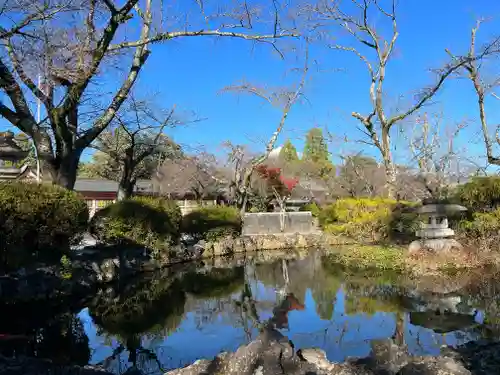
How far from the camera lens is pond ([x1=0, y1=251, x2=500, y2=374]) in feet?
18.3

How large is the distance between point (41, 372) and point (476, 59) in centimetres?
1694

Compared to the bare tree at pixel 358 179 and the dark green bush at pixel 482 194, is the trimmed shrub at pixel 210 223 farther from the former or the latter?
the bare tree at pixel 358 179

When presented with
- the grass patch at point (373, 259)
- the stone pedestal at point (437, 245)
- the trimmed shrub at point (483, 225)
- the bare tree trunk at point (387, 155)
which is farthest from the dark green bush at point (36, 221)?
the bare tree trunk at point (387, 155)

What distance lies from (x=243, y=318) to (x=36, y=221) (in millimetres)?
4714

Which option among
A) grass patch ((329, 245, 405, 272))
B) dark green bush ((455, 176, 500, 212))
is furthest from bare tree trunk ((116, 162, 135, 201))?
dark green bush ((455, 176, 500, 212))

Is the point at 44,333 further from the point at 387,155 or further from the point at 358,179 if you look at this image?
the point at 358,179

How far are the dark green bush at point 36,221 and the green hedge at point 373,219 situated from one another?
11.3 meters

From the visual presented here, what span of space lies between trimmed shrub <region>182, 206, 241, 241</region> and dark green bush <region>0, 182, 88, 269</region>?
278 inches

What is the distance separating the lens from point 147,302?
855 cm

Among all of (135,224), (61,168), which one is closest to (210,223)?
(135,224)

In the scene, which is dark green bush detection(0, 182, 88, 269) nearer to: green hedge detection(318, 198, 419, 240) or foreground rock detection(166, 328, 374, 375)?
foreground rock detection(166, 328, 374, 375)

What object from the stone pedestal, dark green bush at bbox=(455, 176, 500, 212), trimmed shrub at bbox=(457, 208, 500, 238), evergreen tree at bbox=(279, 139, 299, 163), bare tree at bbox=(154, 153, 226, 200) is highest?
evergreen tree at bbox=(279, 139, 299, 163)

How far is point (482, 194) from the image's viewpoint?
1211cm

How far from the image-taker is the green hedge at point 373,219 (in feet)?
54.1
